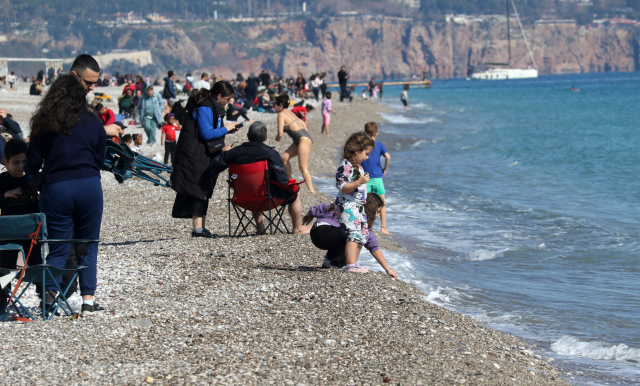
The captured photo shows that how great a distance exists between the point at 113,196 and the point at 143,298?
7026mm

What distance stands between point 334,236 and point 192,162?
195 cm

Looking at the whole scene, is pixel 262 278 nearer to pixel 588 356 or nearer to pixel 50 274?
pixel 50 274

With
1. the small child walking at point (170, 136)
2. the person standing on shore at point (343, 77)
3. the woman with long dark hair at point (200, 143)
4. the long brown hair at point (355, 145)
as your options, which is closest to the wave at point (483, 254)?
the long brown hair at point (355, 145)

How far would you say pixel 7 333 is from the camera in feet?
14.5

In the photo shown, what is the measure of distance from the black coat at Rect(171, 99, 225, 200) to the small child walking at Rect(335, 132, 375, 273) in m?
1.72

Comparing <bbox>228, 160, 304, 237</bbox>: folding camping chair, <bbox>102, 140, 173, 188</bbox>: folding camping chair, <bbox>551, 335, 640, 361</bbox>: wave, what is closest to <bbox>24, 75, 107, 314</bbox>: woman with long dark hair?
<bbox>102, 140, 173, 188</bbox>: folding camping chair

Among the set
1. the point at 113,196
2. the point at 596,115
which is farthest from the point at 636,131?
the point at 113,196

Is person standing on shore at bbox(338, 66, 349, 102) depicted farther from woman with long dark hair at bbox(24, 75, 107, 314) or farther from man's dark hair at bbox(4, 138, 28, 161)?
woman with long dark hair at bbox(24, 75, 107, 314)

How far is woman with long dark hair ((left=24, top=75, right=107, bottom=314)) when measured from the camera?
4.44 meters

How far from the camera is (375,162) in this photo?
29.3 feet

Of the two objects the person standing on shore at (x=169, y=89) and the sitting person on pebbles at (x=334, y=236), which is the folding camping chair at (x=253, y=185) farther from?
the person standing on shore at (x=169, y=89)

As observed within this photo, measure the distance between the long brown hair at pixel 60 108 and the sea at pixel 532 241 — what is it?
3.90 m

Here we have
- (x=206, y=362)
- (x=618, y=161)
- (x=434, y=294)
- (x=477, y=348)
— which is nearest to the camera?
(x=206, y=362)

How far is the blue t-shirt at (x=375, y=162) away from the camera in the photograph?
885cm
